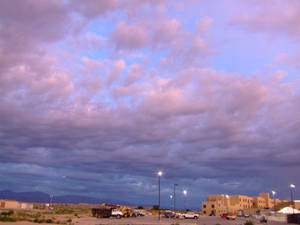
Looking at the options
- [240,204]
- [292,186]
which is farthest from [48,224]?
[240,204]

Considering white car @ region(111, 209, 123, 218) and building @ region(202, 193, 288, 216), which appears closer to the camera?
white car @ region(111, 209, 123, 218)

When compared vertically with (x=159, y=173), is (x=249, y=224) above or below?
below

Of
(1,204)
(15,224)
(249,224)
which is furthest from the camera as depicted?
(1,204)

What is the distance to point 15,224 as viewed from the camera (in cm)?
3725

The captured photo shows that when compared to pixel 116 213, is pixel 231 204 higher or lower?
higher

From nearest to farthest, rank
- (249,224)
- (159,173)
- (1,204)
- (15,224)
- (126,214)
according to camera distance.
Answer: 1. (15,224)
2. (249,224)
3. (159,173)
4. (126,214)
5. (1,204)

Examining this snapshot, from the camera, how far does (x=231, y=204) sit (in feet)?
503

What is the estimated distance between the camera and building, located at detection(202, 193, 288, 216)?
142 m

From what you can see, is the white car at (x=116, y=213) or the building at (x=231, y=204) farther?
the building at (x=231, y=204)

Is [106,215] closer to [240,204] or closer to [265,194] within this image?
[240,204]

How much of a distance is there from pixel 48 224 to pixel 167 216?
49655mm

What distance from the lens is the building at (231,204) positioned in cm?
14212

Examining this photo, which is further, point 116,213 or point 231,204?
point 231,204

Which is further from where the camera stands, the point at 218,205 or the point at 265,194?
the point at 265,194
